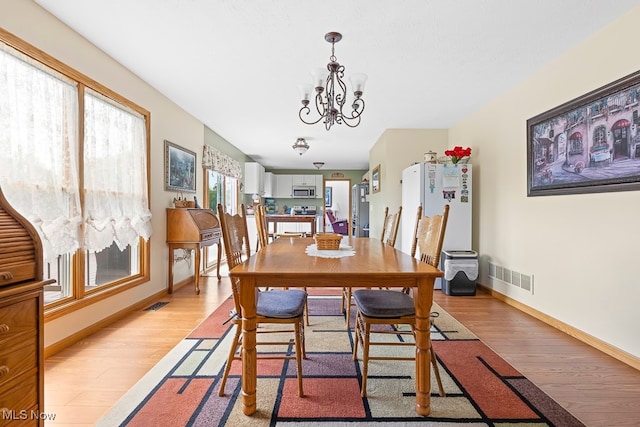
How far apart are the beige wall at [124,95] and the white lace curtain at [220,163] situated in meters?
0.16

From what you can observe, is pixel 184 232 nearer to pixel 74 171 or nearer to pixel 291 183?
pixel 74 171

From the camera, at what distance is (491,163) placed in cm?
405

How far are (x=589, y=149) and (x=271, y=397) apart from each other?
9.45 feet

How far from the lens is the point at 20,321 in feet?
4.07

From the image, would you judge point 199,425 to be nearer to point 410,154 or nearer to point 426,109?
point 426,109

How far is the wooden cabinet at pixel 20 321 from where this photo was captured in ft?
3.87

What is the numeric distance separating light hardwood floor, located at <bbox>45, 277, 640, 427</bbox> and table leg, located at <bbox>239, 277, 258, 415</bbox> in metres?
0.74

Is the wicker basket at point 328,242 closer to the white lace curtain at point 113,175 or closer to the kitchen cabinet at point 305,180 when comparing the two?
the white lace curtain at point 113,175

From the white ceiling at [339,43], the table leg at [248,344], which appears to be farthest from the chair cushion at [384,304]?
the white ceiling at [339,43]

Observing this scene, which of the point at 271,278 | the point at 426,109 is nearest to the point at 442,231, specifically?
the point at 271,278

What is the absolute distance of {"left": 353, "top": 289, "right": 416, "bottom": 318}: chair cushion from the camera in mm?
1781

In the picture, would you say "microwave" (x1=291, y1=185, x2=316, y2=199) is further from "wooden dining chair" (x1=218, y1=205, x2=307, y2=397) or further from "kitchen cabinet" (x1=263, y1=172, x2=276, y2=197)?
"wooden dining chair" (x1=218, y1=205, x2=307, y2=397)

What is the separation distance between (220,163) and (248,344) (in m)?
4.63

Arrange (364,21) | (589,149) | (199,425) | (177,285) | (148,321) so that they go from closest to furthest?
1. (199,425)
2. (364,21)
3. (589,149)
4. (148,321)
5. (177,285)
